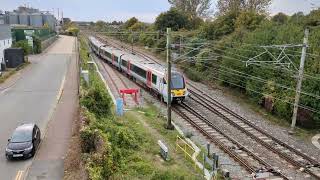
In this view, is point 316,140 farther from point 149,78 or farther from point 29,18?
point 29,18

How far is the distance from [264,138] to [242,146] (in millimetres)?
2704

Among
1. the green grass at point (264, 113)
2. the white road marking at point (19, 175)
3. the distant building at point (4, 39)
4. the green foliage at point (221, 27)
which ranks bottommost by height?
the white road marking at point (19, 175)

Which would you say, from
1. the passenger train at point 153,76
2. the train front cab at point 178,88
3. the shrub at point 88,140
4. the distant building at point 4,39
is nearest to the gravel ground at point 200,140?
the passenger train at point 153,76

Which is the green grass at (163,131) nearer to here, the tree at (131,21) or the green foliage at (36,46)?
the green foliage at (36,46)

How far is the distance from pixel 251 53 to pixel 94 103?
A: 1631 centimetres

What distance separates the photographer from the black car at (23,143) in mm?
19344

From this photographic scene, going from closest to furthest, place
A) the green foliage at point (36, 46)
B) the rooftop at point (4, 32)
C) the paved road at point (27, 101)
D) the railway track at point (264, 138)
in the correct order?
the paved road at point (27, 101), the railway track at point (264, 138), the rooftop at point (4, 32), the green foliage at point (36, 46)

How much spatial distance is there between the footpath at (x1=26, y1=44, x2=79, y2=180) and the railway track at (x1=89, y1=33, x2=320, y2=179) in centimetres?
877

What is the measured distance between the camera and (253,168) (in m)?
19.4

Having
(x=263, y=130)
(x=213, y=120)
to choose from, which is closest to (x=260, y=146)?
(x=263, y=130)

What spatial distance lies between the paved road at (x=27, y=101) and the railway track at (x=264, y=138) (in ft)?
43.4

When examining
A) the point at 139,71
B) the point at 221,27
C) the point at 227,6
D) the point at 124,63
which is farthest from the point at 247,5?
the point at 139,71

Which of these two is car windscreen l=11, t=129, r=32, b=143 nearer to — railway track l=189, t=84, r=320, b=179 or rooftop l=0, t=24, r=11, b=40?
railway track l=189, t=84, r=320, b=179

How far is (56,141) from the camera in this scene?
2228cm
